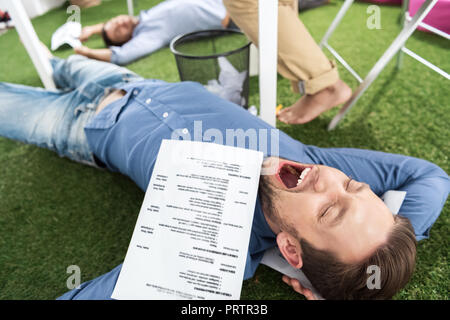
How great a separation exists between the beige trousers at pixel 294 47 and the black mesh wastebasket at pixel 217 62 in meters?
0.17

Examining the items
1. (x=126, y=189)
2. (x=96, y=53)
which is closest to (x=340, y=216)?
(x=126, y=189)

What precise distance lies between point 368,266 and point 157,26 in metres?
2.15

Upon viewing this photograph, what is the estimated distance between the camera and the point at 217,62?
1.33 m

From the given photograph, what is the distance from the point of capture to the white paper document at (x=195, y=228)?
66 cm

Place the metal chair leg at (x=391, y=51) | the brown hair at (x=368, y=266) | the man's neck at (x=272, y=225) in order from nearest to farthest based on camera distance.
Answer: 1. the brown hair at (x=368, y=266)
2. the man's neck at (x=272, y=225)
3. the metal chair leg at (x=391, y=51)

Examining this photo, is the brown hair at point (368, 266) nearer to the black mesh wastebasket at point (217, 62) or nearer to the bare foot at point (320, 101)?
the bare foot at point (320, 101)

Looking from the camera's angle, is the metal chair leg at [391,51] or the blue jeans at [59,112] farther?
the blue jeans at [59,112]

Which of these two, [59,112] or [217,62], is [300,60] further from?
[59,112]

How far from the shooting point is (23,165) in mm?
1390

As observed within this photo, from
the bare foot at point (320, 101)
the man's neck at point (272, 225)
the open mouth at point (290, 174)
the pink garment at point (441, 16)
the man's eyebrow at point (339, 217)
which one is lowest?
the bare foot at point (320, 101)

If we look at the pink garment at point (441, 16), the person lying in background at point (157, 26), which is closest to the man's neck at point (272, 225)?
the pink garment at point (441, 16)

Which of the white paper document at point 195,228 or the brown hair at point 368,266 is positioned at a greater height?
the white paper document at point 195,228
